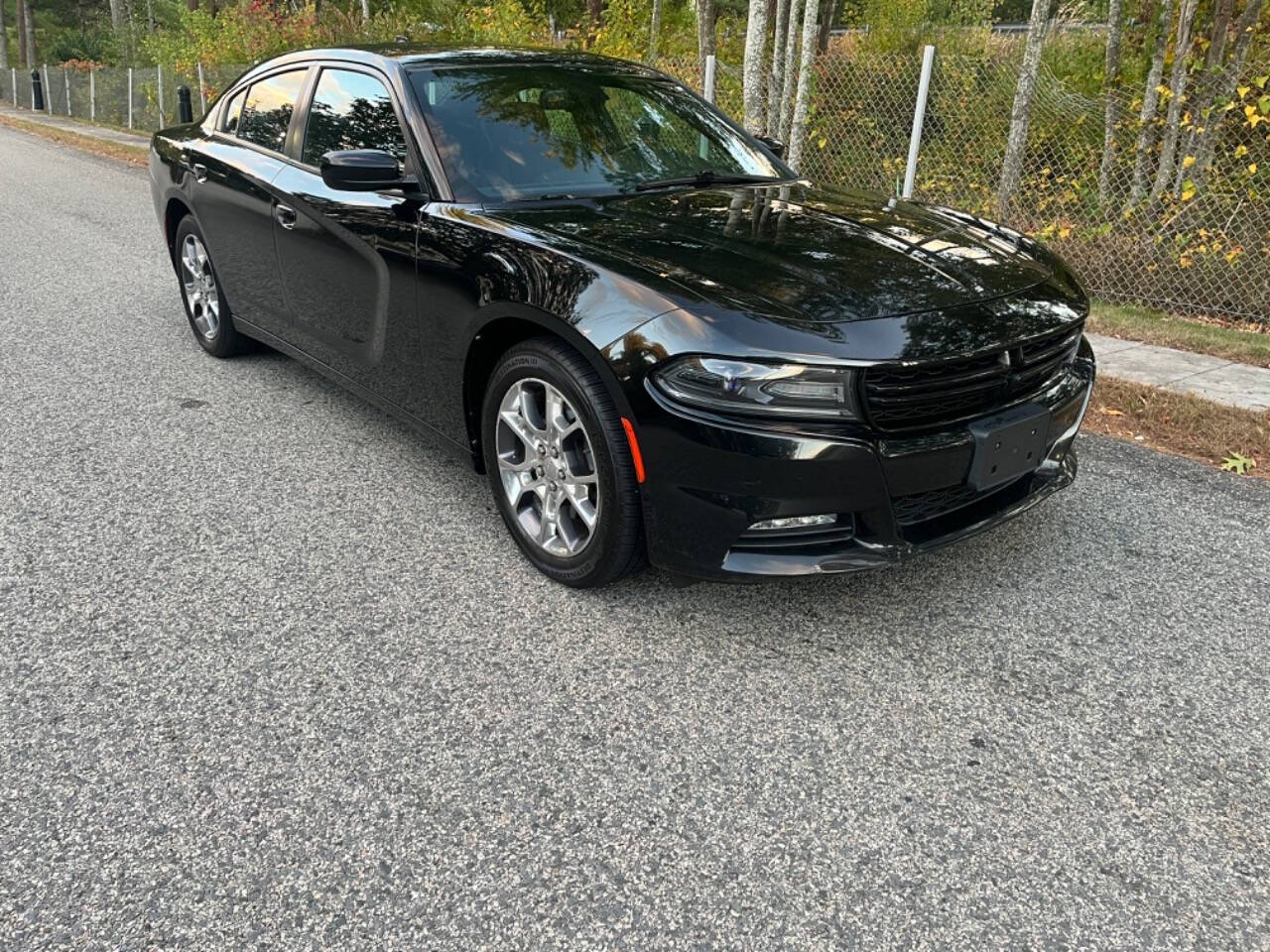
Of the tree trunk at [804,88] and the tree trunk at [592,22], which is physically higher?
the tree trunk at [592,22]

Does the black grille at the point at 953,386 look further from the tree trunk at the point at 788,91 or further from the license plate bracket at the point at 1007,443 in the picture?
the tree trunk at the point at 788,91

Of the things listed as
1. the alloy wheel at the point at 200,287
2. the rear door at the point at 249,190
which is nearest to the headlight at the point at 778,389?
the rear door at the point at 249,190

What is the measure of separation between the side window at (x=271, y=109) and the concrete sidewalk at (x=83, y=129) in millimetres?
16018

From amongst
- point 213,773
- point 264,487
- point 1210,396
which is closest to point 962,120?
point 1210,396

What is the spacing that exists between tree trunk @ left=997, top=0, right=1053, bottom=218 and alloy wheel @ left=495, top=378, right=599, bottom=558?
6.36 metres

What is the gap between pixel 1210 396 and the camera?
16.7 ft

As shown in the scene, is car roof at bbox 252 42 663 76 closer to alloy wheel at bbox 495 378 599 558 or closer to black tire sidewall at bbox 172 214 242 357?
black tire sidewall at bbox 172 214 242 357

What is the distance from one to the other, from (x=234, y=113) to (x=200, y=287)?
1.03m

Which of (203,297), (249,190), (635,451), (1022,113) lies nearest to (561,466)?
(635,451)

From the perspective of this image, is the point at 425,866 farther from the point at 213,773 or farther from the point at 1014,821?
the point at 1014,821

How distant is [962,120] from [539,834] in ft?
25.9

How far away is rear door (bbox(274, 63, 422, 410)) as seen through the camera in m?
3.56

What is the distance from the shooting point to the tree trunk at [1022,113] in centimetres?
791

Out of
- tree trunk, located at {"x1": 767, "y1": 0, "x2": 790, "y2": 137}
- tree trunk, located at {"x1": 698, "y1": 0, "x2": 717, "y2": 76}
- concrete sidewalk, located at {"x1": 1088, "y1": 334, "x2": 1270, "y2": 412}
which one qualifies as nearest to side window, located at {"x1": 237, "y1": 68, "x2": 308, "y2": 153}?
concrete sidewalk, located at {"x1": 1088, "y1": 334, "x2": 1270, "y2": 412}
